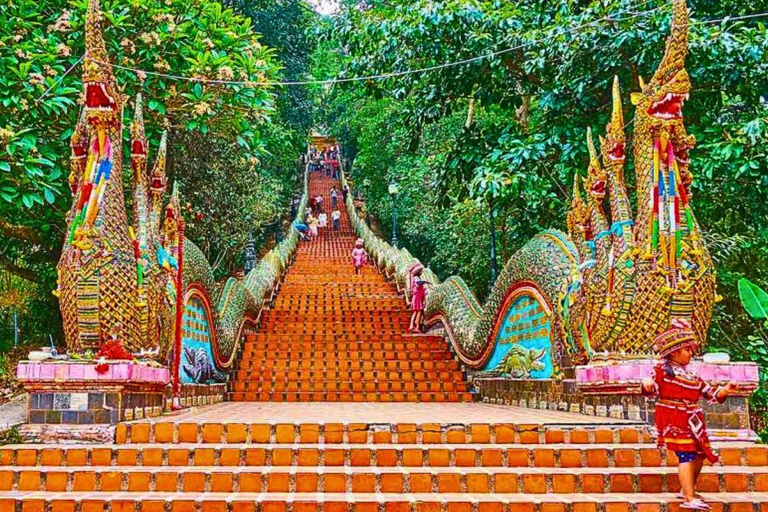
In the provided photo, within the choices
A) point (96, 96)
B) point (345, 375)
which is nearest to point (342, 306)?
point (345, 375)

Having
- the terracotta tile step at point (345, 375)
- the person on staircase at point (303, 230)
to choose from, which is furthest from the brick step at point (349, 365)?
the person on staircase at point (303, 230)

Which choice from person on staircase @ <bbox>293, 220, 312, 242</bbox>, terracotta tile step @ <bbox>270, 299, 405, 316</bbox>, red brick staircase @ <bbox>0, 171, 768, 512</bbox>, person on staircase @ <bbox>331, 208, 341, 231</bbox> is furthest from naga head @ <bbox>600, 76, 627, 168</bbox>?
person on staircase @ <bbox>331, 208, 341, 231</bbox>

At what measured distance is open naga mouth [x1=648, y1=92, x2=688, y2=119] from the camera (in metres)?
5.85

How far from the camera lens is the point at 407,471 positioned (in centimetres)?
489

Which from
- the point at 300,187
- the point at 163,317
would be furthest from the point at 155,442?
the point at 300,187

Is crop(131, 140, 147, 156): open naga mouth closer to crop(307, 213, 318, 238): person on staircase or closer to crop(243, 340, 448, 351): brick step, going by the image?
crop(243, 340, 448, 351): brick step

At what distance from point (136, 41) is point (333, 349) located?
520 centimetres

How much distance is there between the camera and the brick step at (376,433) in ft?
17.8

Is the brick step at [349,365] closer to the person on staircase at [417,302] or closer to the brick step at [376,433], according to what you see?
the person on staircase at [417,302]

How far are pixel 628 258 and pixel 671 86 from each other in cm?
142

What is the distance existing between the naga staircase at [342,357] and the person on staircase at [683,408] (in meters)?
5.51

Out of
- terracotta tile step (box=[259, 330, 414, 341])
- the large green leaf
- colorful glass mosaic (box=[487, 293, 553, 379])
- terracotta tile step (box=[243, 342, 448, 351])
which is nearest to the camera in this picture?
the large green leaf

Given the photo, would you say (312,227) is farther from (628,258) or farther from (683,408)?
(683,408)

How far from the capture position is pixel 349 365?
34.8ft
